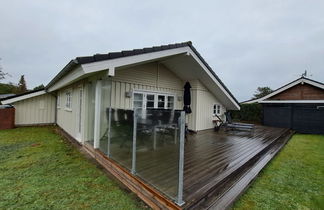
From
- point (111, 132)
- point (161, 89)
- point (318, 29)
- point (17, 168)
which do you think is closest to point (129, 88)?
point (161, 89)

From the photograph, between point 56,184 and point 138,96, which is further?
point 138,96

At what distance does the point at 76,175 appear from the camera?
3.57 m

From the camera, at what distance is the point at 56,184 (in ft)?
10.3

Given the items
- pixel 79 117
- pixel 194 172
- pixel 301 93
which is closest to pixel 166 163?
pixel 194 172

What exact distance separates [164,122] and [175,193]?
1.15 metres

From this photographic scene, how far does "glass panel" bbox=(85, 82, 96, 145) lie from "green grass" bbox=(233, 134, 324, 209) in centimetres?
435

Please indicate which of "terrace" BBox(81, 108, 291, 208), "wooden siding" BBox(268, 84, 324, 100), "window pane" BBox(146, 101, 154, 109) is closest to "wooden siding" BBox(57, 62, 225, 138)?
"window pane" BBox(146, 101, 154, 109)

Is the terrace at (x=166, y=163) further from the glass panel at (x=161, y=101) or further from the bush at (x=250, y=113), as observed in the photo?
the bush at (x=250, y=113)

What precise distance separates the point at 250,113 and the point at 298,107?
11.8 feet

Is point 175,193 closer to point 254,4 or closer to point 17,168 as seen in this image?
point 17,168

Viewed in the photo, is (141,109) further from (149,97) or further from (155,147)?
(149,97)

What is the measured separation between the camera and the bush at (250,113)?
44.2 feet

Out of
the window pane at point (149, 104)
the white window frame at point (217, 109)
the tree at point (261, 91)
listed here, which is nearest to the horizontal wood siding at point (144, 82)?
the window pane at point (149, 104)

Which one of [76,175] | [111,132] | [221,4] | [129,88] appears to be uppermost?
[221,4]
